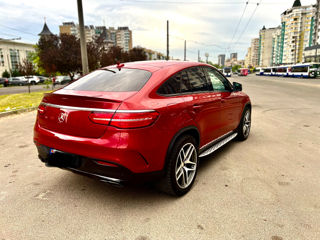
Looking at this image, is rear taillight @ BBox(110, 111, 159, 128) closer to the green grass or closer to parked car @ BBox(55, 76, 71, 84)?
the green grass

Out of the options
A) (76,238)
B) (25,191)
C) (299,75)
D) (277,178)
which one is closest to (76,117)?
(76,238)

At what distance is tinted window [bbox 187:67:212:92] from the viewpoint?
325cm

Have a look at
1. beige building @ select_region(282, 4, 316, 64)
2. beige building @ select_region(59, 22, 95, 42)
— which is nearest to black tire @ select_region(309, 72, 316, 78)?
beige building @ select_region(282, 4, 316, 64)

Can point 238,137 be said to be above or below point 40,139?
below

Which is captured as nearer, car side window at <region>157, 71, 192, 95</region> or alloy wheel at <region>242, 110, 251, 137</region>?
car side window at <region>157, 71, 192, 95</region>

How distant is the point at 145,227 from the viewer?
2354 mm

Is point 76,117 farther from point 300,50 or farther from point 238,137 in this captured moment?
point 300,50

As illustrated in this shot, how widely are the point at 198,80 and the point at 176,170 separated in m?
1.33

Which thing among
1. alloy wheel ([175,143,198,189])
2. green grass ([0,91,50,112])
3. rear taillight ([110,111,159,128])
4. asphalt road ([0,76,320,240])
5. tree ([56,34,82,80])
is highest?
tree ([56,34,82,80])

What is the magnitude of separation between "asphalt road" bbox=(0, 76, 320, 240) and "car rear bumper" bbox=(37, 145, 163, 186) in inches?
17.0

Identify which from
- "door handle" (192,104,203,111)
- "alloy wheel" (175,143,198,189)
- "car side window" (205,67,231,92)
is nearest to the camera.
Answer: "alloy wheel" (175,143,198,189)

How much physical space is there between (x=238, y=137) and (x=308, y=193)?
2173 mm

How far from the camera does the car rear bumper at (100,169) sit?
7.68 ft

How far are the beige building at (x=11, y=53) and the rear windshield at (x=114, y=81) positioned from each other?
89025 mm
